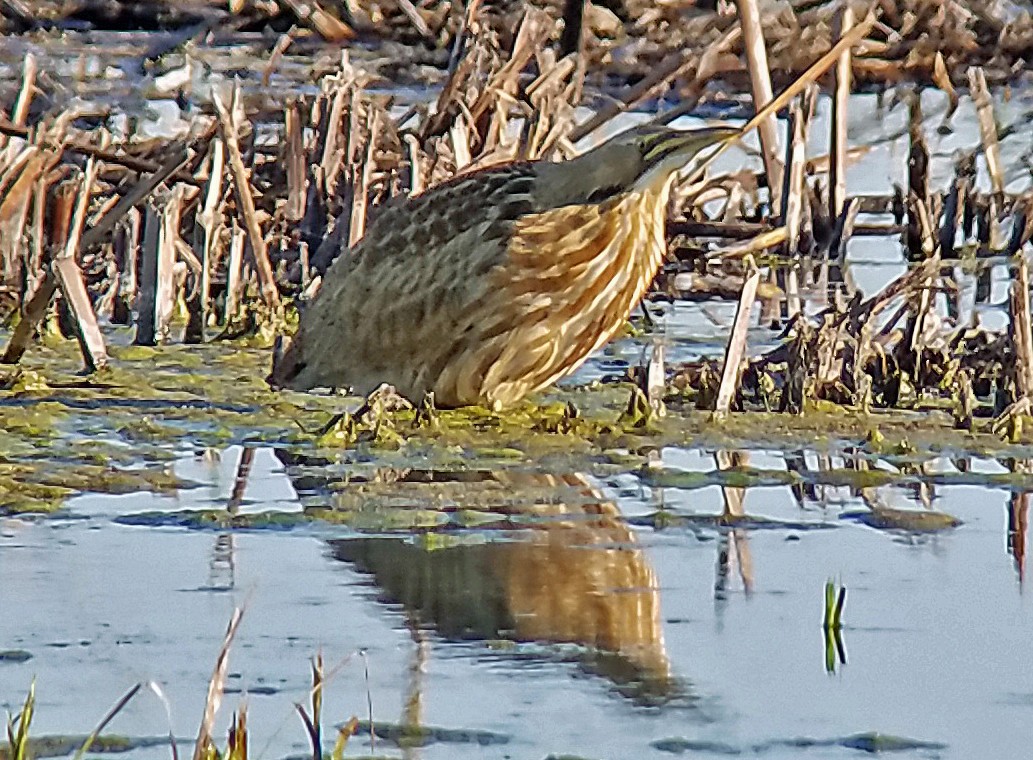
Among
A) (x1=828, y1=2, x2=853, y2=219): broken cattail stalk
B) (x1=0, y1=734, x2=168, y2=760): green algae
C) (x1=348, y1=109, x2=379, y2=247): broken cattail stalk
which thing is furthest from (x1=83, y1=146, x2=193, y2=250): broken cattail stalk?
(x1=0, y1=734, x2=168, y2=760): green algae

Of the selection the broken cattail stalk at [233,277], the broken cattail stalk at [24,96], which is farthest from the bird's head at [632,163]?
the broken cattail stalk at [24,96]

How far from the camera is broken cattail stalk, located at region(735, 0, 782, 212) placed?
793cm

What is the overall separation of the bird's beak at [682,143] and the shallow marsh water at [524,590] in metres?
0.65

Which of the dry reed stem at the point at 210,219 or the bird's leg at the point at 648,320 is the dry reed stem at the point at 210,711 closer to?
the dry reed stem at the point at 210,219

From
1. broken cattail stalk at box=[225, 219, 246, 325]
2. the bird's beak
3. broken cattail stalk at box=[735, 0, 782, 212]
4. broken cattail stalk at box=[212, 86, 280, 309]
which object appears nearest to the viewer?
the bird's beak

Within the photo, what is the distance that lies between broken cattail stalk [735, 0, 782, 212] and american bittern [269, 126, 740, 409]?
2225 mm

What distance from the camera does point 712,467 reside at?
17.1 ft

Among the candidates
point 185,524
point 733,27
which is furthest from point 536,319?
point 733,27

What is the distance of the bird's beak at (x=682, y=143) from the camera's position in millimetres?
5496

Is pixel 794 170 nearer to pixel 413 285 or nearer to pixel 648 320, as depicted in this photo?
pixel 648 320

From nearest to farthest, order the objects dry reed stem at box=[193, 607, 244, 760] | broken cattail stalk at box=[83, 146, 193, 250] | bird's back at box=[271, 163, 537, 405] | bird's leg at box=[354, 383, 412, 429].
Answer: dry reed stem at box=[193, 607, 244, 760], bird's leg at box=[354, 383, 412, 429], bird's back at box=[271, 163, 537, 405], broken cattail stalk at box=[83, 146, 193, 250]

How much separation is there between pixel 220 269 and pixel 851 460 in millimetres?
3019

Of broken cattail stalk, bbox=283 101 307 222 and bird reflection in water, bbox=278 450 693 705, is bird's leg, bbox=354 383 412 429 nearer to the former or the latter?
bird reflection in water, bbox=278 450 693 705

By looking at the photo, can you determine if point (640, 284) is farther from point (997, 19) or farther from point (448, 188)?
point (997, 19)
